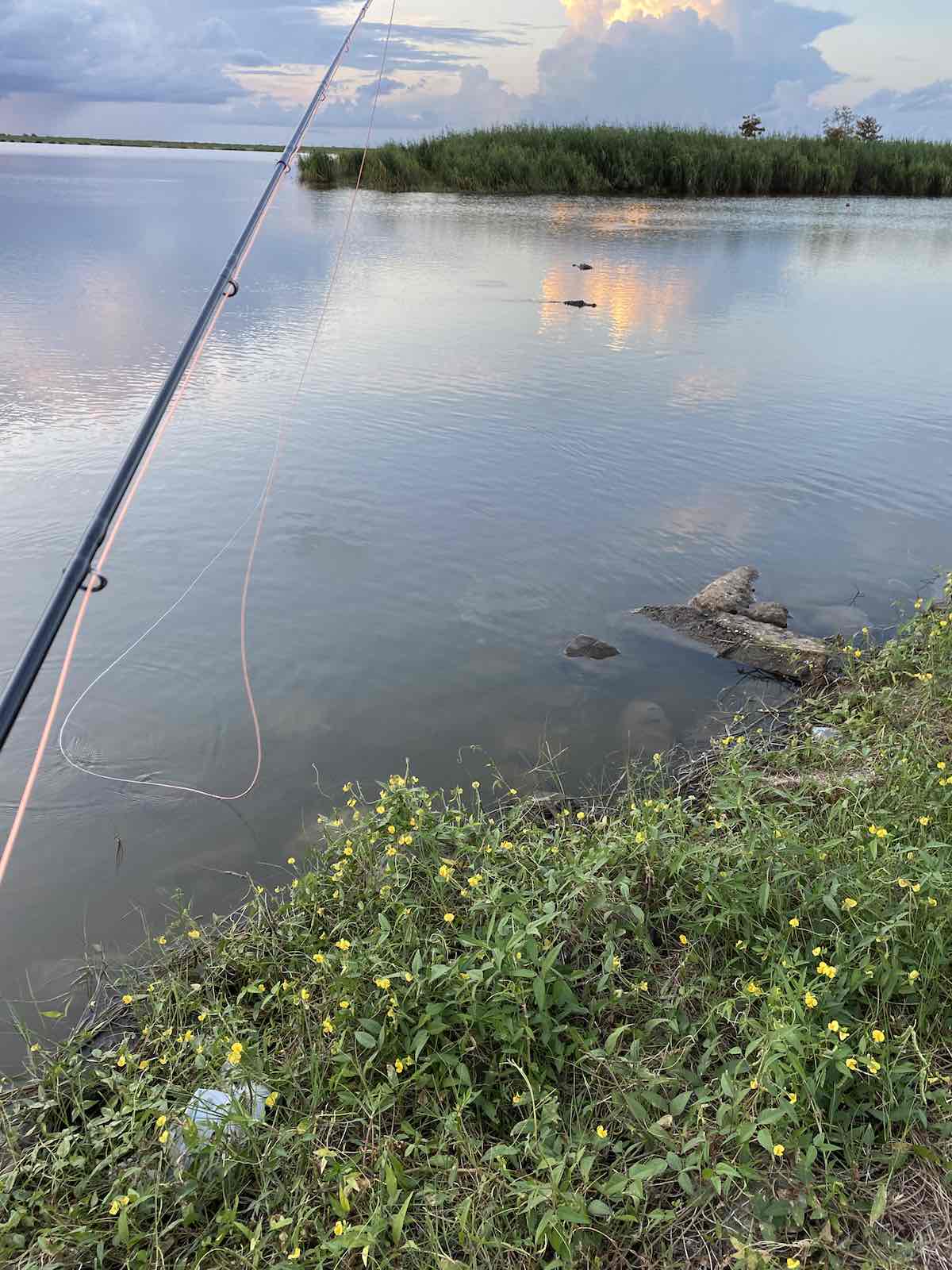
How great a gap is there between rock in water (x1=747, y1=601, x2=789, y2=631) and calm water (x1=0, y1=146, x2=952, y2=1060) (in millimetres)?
231

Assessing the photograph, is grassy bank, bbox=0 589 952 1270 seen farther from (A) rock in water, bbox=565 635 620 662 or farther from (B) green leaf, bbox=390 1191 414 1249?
(A) rock in water, bbox=565 635 620 662

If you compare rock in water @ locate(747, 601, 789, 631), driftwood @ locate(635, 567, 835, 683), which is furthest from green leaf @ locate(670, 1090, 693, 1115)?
rock in water @ locate(747, 601, 789, 631)

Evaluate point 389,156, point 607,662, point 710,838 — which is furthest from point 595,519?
point 389,156

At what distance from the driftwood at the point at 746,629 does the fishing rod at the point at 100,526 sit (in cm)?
345

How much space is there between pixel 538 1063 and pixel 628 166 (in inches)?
1387

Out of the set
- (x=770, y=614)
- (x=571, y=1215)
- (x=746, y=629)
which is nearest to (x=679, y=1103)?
(x=571, y=1215)

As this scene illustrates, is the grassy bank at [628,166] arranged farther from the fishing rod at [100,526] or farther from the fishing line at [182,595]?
the fishing rod at [100,526]

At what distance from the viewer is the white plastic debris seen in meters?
2.32

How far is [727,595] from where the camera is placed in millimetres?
5980

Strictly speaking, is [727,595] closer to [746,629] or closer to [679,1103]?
[746,629]

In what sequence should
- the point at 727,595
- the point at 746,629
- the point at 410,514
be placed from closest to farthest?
the point at 746,629
the point at 727,595
the point at 410,514

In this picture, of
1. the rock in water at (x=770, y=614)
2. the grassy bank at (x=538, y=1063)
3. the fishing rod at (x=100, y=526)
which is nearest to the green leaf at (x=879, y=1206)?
the grassy bank at (x=538, y=1063)

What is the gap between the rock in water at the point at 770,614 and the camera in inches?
227

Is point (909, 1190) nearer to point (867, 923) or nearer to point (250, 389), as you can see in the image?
point (867, 923)
